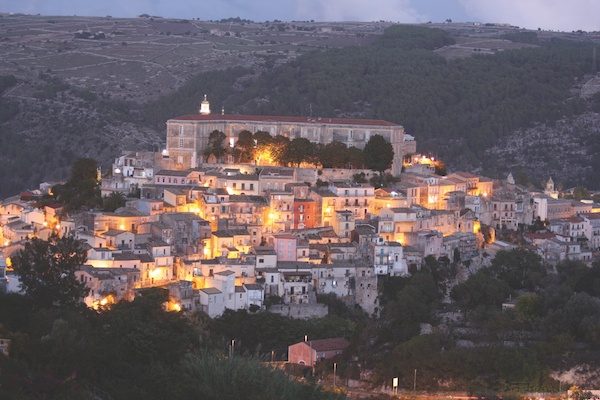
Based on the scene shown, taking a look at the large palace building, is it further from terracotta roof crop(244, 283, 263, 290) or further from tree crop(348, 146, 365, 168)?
terracotta roof crop(244, 283, 263, 290)

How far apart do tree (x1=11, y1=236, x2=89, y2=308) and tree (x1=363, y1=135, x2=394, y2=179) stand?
2127 cm

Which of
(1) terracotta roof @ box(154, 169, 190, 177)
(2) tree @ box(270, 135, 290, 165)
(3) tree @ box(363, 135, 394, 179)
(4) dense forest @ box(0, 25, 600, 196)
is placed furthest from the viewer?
(4) dense forest @ box(0, 25, 600, 196)

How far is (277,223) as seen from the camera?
43.4 metres

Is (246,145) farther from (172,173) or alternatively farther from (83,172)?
(83,172)

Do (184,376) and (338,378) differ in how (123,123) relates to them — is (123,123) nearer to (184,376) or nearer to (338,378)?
(338,378)

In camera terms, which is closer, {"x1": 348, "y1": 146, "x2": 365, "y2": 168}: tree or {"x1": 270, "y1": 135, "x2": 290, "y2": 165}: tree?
{"x1": 348, "y1": 146, "x2": 365, "y2": 168}: tree

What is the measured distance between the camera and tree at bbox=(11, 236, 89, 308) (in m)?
31.6

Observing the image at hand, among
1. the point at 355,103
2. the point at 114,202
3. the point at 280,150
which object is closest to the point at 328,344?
the point at 114,202

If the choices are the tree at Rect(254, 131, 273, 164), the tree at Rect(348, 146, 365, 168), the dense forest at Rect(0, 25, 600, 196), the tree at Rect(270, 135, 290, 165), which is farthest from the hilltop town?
the dense forest at Rect(0, 25, 600, 196)

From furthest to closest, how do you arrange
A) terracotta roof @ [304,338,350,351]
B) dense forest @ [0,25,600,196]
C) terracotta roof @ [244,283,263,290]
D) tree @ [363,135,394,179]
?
dense forest @ [0,25,600,196]
tree @ [363,135,394,179]
terracotta roof @ [244,283,263,290]
terracotta roof @ [304,338,350,351]

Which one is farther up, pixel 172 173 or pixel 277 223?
pixel 172 173

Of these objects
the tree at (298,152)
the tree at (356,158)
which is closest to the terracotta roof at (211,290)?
the tree at (298,152)

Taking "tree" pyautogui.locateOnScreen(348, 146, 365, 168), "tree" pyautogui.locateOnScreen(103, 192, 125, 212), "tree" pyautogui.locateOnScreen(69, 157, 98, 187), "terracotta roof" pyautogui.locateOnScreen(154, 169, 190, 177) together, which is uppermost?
"tree" pyautogui.locateOnScreen(348, 146, 365, 168)

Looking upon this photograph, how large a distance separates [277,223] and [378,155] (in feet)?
30.8
